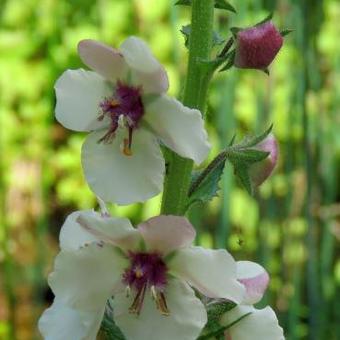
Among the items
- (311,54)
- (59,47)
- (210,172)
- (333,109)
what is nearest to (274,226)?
(333,109)

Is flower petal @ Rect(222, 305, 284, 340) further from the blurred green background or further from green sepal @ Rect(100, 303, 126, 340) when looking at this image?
the blurred green background

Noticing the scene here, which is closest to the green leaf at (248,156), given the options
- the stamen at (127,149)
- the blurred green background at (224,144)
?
the stamen at (127,149)

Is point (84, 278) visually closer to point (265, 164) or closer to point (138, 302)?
point (138, 302)

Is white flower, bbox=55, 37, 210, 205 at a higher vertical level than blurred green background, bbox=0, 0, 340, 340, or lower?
higher

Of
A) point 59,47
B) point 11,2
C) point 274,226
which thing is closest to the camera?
point 274,226

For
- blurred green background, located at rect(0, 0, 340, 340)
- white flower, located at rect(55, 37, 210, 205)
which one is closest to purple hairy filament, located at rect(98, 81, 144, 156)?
white flower, located at rect(55, 37, 210, 205)

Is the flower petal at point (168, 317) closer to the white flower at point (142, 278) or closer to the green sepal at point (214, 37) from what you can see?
the white flower at point (142, 278)

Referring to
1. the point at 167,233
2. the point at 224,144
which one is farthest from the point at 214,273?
the point at 224,144

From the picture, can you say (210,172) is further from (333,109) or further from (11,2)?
→ (11,2)
